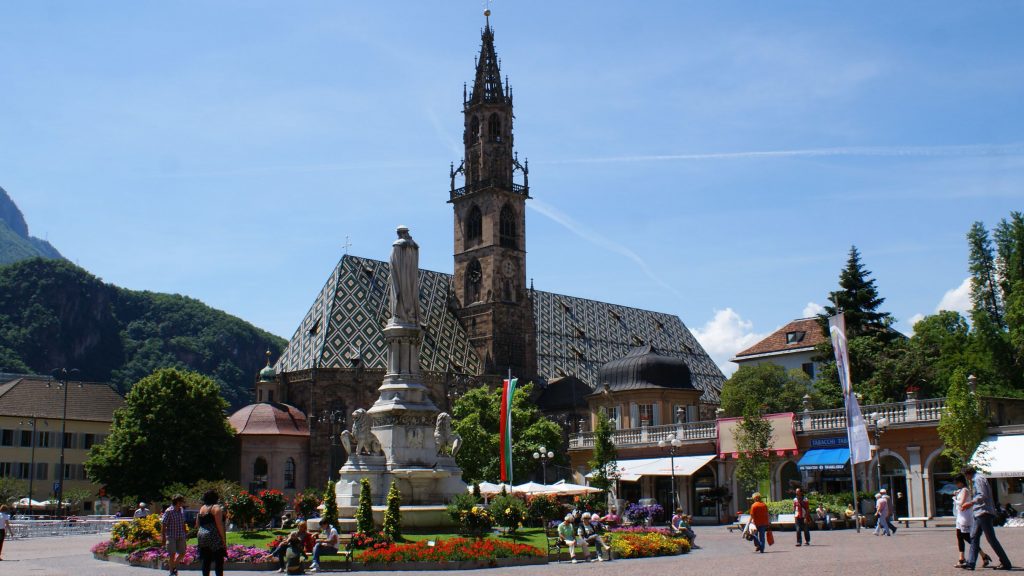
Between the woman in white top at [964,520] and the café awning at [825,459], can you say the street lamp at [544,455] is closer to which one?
the café awning at [825,459]

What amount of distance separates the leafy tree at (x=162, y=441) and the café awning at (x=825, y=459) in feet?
119

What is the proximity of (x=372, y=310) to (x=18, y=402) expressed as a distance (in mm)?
26815

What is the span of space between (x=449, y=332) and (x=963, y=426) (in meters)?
53.0

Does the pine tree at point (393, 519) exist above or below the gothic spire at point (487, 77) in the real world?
below

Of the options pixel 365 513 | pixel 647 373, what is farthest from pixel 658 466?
pixel 365 513

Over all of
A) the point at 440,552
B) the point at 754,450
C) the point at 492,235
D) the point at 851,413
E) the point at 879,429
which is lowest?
the point at 440,552

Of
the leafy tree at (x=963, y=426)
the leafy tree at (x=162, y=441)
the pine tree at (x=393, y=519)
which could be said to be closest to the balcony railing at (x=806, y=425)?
the leafy tree at (x=963, y=426)

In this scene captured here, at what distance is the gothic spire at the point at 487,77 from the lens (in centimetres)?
8950

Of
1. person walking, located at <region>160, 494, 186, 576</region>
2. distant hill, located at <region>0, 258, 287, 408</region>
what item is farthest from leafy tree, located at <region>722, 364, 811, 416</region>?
distant hill, located at <region>0, 258, 287, 408</region>

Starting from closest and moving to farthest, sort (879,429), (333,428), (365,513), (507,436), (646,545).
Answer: (365,513), (646,545), (507,436), (879,429), (333,428)

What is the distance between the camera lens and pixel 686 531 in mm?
30016

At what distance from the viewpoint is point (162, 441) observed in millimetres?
61469

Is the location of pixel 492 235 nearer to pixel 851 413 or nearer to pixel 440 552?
pixel 851 413

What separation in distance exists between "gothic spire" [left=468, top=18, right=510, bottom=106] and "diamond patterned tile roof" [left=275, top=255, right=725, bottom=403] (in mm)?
16159
